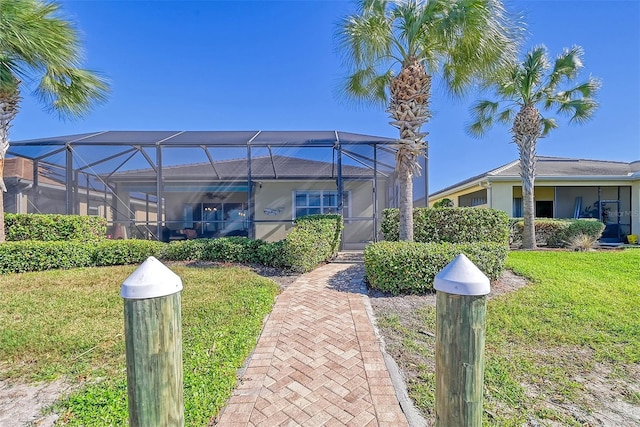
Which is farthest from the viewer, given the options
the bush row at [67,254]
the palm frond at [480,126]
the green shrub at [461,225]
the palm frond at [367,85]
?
the palm frond at [480,126]

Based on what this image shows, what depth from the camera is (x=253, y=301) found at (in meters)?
A: 4.52

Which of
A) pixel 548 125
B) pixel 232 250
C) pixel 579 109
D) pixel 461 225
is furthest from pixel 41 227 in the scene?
pixel 548 125

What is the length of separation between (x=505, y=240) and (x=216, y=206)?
1363 cm

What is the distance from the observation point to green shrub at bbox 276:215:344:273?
266 inches

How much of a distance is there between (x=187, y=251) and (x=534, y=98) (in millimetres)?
13466

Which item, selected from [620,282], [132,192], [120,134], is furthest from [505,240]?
[132,192]

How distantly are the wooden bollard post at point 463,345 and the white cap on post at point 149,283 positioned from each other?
128cm

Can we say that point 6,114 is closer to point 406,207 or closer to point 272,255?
point 272,255

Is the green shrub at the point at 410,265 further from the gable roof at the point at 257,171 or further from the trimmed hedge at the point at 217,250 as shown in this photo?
the gable roof at the point at 257,171

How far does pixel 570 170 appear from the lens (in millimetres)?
15055

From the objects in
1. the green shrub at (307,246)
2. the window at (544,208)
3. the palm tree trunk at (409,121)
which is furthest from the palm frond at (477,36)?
the window at (544,208)

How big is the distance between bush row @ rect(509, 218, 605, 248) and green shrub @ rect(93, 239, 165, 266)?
533 inches

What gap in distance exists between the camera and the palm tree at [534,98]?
992 cm

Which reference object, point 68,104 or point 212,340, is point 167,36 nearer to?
point 68,104
